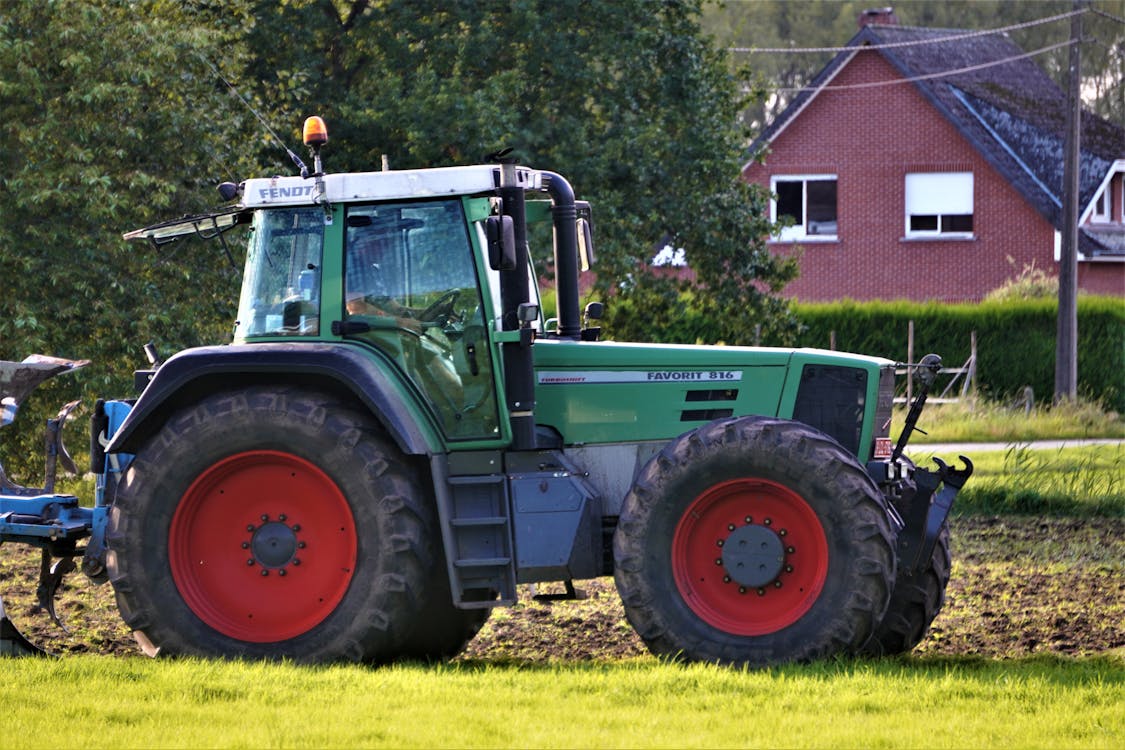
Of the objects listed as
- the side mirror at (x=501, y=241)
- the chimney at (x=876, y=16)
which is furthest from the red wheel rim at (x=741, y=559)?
the chimney at (x=876, y=16)

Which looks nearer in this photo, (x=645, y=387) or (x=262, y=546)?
(x=262, y=546)

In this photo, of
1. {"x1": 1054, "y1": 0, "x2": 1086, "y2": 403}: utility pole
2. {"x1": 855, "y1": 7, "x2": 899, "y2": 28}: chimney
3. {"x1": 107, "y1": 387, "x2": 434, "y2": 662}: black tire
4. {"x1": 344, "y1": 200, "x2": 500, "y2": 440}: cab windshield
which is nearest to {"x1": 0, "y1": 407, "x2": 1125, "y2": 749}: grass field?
{"x1": 107, "y1": 387, "x2": 434, "y2": 662}: black tire

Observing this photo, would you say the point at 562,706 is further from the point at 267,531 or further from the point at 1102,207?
the point at 1102,207

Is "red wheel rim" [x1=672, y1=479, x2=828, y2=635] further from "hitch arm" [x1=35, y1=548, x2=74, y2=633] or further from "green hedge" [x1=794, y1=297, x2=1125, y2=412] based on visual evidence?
"green hedge" [x1=794, y1=297, x2=1125, y2=412]

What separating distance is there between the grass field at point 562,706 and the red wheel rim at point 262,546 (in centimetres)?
44

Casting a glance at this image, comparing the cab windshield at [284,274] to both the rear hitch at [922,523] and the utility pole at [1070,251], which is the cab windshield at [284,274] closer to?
the rear hitch at [922,523]

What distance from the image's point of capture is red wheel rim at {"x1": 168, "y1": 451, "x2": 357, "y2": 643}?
839 cm

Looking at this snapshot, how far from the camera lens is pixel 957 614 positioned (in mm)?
10031

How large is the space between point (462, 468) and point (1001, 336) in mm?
21757

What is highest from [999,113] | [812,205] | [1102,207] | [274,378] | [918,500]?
[999,113]

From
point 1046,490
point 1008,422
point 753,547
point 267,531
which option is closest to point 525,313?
point 753,547

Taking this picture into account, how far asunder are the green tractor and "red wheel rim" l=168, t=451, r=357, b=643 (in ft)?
0.04

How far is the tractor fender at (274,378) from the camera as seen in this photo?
819cm

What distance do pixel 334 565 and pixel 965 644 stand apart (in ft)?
11.1
